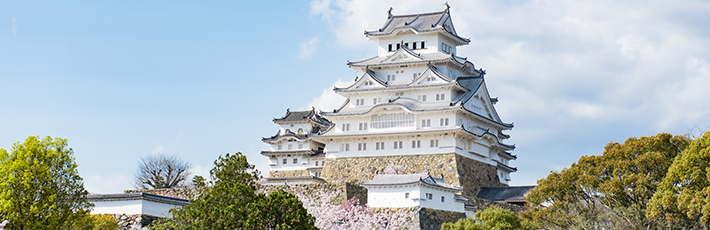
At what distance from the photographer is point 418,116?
53.0 m

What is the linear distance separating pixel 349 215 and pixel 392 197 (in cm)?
261

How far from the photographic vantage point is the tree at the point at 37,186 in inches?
1065

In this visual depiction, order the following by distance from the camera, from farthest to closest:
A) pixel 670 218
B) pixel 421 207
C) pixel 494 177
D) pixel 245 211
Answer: pixel 494 177 → pixel 421 207 → pixel 670 218 → pixel 245 211

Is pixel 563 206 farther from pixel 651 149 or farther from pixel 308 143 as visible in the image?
pixel 308 143

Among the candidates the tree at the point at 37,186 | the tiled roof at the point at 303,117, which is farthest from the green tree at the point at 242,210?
the tiled roof at the point at 303,117

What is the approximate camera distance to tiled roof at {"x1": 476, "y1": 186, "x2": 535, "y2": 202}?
1982 inches

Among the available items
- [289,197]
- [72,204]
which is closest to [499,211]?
[289,197]

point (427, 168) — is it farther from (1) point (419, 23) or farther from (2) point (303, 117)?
(2) point (303, 117)

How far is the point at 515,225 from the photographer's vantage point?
3422cm

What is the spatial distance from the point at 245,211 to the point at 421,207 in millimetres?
16838

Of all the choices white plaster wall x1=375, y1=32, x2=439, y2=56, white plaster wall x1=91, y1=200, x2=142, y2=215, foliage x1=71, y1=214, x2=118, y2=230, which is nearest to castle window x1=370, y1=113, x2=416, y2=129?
white plaster wall x1=375, y1=32, x2=439, y2=56

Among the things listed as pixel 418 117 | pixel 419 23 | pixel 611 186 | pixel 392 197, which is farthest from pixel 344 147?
pixel 611 186

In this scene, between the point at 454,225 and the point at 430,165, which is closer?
the point at 454,225

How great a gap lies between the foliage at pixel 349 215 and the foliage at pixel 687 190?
12.7m
